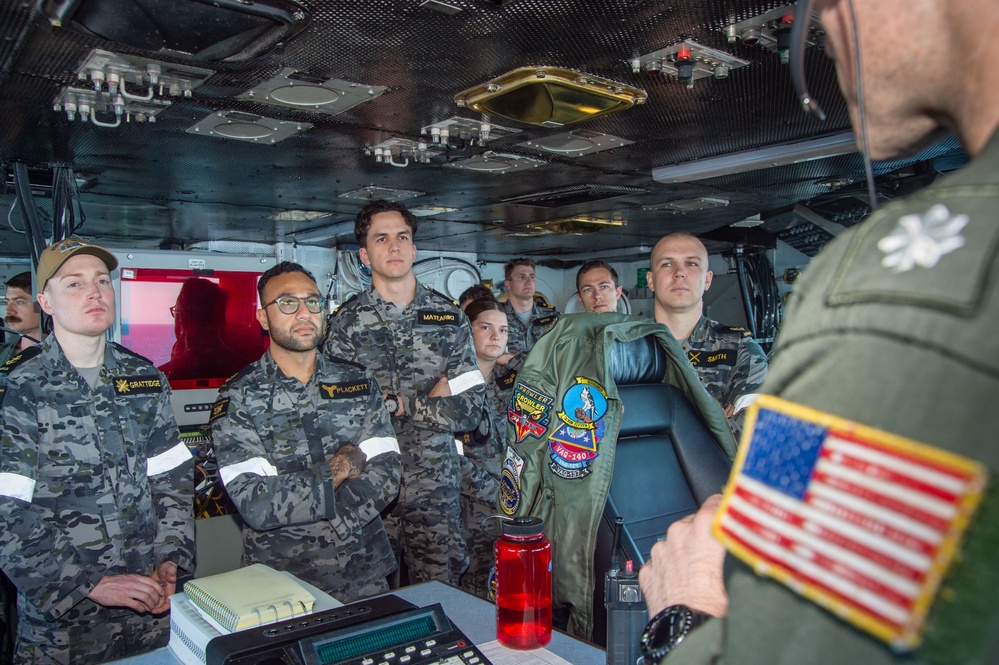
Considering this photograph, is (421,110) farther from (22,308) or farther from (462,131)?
(22,308)

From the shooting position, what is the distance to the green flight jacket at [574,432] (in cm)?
183

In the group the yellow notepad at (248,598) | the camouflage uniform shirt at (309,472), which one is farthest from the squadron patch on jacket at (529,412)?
the camouflage uniform shirt at (309,472)

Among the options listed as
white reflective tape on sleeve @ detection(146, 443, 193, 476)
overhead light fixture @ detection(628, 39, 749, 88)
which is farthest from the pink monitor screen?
overhead light fixture @ detection(628, 39, 749, 88)

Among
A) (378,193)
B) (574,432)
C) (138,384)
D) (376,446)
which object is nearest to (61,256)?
(138,384)

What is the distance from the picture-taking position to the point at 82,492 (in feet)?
8.69

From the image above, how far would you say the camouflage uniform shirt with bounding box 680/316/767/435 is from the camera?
10.3 ft

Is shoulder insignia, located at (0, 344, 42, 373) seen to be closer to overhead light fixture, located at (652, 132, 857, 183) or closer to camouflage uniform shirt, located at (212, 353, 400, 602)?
camouflage uniform shirt, located at (212, 353, 400, 602)

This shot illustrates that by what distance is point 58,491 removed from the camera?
261 centimetres

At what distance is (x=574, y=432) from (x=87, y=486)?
1.88 meters

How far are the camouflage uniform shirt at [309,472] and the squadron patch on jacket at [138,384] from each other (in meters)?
0.35

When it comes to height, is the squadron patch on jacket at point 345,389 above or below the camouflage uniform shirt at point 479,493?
above

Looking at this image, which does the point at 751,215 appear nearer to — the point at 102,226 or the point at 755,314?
the point at 755,314

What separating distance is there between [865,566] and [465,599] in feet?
4.49

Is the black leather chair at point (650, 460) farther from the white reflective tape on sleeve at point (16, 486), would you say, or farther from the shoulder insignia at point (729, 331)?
the white reflective tape on sleeve at point (16, 486)
